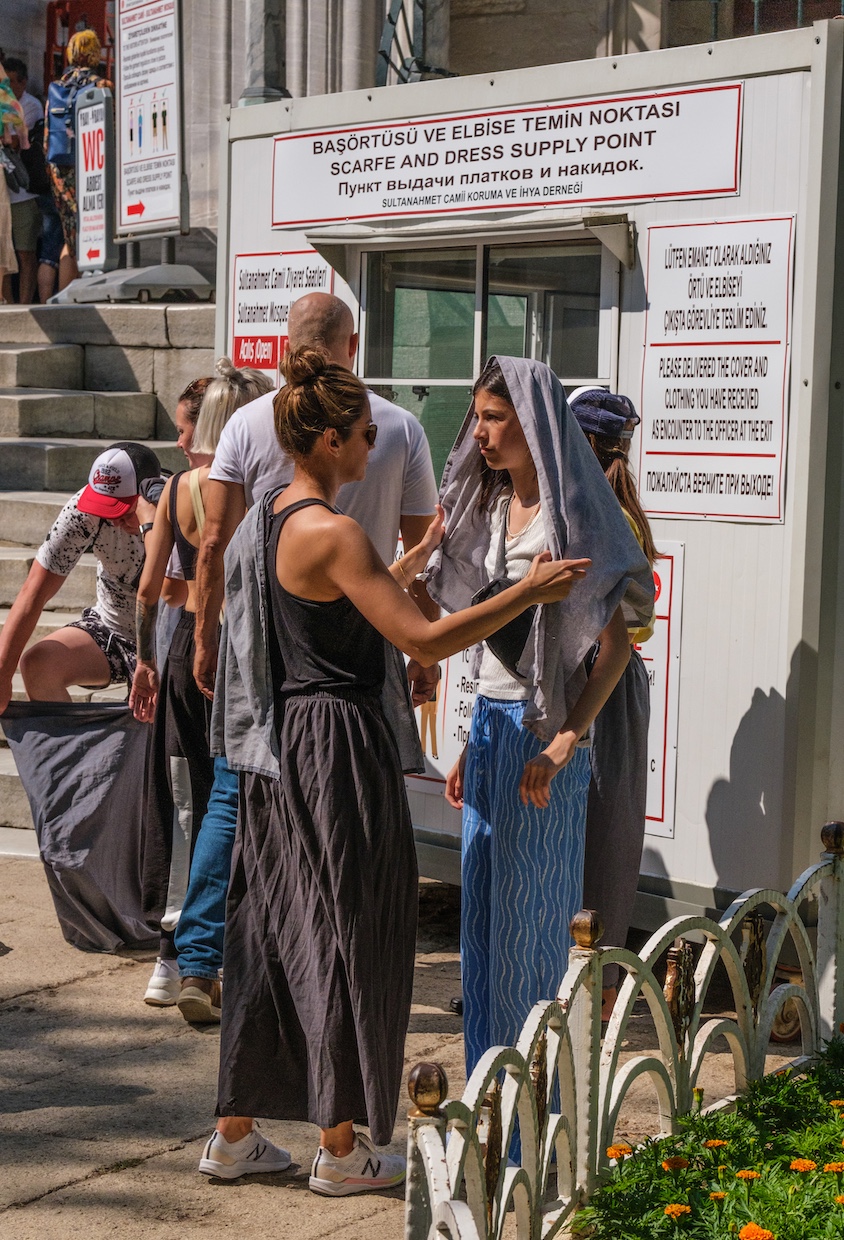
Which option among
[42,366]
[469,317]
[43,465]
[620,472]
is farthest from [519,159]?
[42,366]

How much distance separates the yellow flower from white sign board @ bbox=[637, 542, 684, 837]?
1587 mm

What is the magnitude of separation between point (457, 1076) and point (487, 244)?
267 cm

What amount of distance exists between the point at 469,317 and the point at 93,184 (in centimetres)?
677

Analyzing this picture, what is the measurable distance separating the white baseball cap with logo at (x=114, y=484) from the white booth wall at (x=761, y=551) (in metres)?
1.48

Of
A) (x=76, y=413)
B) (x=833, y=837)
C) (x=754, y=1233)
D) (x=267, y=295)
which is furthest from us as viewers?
(x=76, y=413)

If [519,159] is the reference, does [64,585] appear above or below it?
below

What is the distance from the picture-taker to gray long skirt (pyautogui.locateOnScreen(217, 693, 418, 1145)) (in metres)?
3.44

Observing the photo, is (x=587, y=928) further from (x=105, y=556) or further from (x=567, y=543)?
(x=105, y=556)

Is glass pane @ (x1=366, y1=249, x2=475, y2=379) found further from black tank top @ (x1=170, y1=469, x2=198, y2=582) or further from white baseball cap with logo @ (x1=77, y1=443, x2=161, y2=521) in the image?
black tank top @ (x1=170, y1=469, x2=198, y2=582)

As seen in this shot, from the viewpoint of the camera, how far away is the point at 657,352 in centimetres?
473

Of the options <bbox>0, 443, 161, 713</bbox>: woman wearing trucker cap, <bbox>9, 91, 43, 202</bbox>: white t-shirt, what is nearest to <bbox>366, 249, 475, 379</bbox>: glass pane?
<bbox>0, 443, 161, 713</bbox>: woman wearing trucker cap

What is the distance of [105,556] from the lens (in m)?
5.43

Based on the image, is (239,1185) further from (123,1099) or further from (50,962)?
(50,962)

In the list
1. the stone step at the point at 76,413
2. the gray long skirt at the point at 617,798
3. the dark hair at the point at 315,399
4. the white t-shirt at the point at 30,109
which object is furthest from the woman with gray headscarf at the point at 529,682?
the white t-shirt at the point at 30,109
